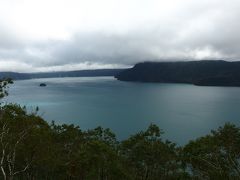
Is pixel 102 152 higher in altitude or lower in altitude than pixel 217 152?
lower

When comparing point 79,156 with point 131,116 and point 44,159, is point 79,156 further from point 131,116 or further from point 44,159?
point 131,116

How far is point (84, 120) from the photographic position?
178m

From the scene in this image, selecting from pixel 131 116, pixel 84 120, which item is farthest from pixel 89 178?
pixel 131 116

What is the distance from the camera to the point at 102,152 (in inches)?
1868

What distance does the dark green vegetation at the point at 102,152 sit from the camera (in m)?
41.6

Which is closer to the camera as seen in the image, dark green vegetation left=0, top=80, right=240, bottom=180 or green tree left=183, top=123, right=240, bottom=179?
green tree left=183, top=123, right=240, bottom=179

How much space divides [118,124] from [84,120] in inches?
934

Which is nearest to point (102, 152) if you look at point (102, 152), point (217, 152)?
point (102, 152)

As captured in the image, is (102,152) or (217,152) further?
(102,152)

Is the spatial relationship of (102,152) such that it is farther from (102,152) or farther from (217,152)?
(217,152)

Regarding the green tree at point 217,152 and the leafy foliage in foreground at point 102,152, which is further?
the leafy foliage in foreground at point 102,152

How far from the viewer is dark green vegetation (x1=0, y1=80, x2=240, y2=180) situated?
1639 inches

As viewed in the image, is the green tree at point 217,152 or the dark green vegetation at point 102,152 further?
the dark green vegetation at point 102,152

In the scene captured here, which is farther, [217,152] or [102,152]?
[102,152]
